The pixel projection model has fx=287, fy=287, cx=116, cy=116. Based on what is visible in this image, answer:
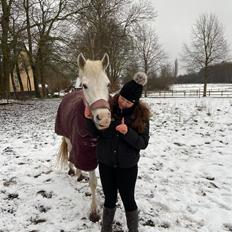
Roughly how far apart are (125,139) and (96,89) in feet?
1.98

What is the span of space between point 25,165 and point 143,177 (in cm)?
227

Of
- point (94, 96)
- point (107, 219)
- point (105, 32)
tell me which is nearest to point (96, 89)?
point (94, 96)

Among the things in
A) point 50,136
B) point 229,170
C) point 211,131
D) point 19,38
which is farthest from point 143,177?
point 19,38

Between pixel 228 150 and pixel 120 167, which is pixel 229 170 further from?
pixel 120 167

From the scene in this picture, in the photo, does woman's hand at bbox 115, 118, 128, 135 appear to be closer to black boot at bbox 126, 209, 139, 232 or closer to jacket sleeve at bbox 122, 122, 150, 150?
jacket sleeve at bbox 122, 122, 150, 150

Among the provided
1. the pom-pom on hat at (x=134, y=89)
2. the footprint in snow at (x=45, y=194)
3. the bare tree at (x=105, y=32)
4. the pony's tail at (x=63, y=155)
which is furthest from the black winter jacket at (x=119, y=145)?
the bare tree at (x=105, y=32)

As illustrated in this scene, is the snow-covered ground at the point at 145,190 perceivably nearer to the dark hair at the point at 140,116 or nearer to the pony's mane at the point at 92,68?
the dark hair at the point at 140,116

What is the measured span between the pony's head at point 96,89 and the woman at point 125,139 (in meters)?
0.18

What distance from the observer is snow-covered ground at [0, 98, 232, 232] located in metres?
3.59

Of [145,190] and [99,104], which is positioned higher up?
[99,104]

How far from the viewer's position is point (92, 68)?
3111 millimetres

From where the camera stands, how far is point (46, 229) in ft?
11.3

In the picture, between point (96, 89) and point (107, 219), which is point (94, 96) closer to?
point (96, 89)

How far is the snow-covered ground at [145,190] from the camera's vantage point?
3.59 meters
